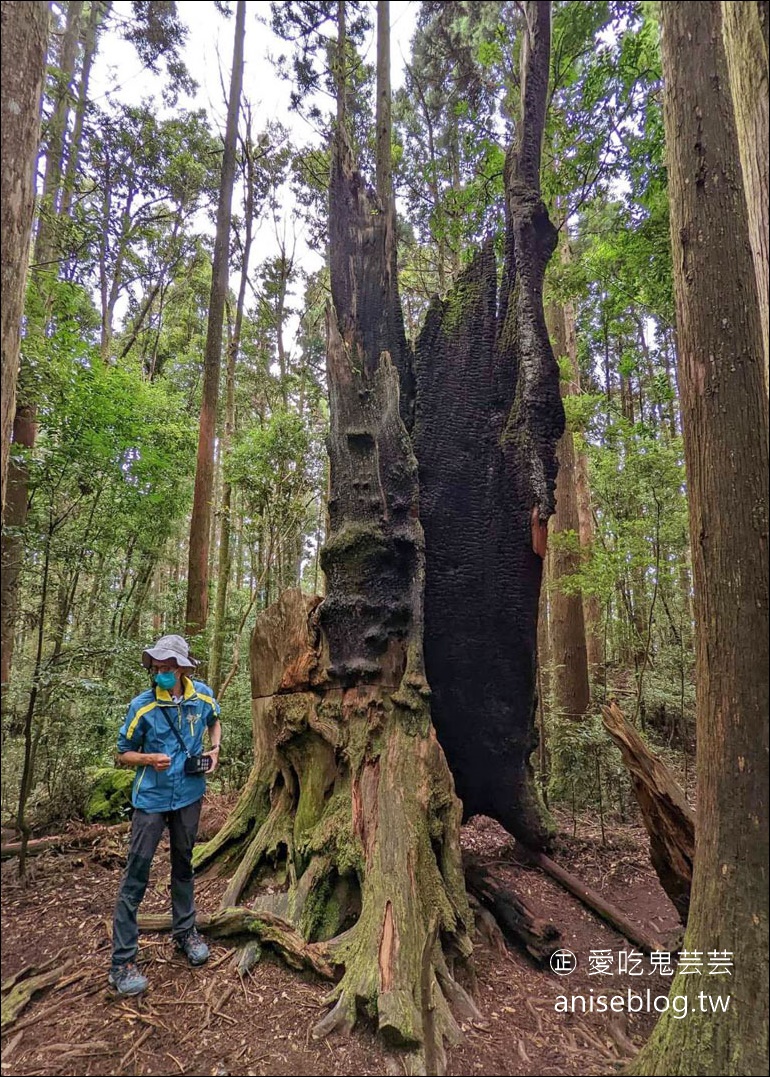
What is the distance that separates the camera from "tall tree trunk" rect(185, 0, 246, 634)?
26.4 ft

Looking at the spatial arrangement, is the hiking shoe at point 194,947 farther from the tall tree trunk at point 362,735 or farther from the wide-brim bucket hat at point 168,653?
the wide-brim bucket hat at point 168,653

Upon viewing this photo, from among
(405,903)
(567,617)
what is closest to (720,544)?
(405,903)

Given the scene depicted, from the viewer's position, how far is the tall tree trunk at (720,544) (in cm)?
206

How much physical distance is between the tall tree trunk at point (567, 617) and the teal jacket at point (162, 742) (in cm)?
545

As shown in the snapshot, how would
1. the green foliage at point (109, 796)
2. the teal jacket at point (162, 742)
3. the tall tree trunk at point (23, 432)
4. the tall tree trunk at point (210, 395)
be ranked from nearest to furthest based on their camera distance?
the teal jacket at point (162, 742) < the tall tree trunk at point (23, 432) < the green foliage at point (109, 796) < the tall tree trunk at point (210, 395)

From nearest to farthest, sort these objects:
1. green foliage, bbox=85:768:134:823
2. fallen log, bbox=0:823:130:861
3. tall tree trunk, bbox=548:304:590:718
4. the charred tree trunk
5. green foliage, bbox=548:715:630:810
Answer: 1. the charred tree trunk
2. fallen log, bbox=0:823:130:861
3. green foliage, bbox=85:768:134:823
4. green foliage, bbox=548:715:630:810
5. tall tree trunk, bbox=548:304:590:718

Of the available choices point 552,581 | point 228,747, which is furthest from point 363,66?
point 228,747

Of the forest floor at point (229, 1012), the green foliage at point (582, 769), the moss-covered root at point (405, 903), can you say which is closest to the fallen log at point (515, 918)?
the forest floor at point (229, 1012)

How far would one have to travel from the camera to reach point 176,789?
325 cm

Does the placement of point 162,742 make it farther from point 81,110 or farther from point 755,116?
point 81,110

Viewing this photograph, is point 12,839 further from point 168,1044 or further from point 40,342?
point 40,342

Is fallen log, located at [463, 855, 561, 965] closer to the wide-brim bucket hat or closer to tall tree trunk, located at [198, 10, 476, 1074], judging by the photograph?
tall tree trunk, located at [198, 10, 476, 1074]

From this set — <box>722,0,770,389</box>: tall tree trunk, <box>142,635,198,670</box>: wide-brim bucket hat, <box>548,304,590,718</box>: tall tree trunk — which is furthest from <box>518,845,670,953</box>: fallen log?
<box>722,0,770,389</box>: tall tree trunk

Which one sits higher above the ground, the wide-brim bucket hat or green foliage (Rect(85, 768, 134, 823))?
the wide-brim bucket hat
